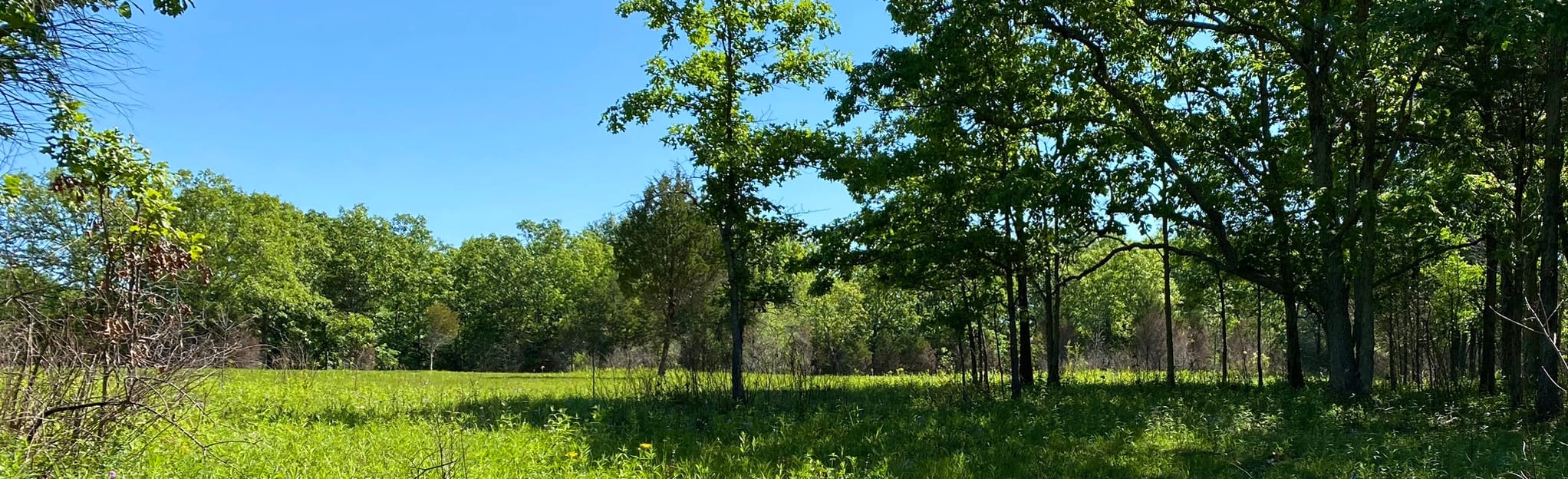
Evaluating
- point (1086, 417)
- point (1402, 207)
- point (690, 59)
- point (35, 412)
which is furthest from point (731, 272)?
point (1402, 207)

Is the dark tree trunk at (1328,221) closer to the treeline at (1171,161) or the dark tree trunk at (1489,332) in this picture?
the treeline at (1171,161)

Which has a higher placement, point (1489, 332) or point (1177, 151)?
point (1177, 151)

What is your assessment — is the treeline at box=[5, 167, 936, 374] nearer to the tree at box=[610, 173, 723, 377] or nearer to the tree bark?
the tree at box=[610, 173, 723, 377]

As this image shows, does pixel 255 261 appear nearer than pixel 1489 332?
No

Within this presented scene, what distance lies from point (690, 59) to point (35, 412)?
7509mm

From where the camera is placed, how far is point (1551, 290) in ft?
26.1

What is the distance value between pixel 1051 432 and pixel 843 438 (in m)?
2.41

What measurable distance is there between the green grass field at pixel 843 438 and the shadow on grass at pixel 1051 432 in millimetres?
33

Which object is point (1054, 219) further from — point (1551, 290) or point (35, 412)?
point (35, 412)

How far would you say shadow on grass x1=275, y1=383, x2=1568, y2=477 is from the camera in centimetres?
620

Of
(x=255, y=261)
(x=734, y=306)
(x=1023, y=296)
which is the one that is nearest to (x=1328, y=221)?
(x=1023, y=296)

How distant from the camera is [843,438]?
762cm

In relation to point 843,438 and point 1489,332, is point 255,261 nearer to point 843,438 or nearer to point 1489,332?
point 843,438

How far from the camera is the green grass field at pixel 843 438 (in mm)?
5719
